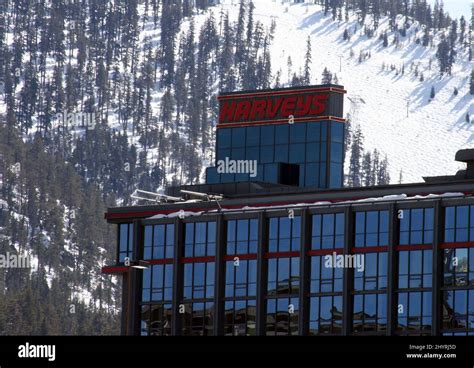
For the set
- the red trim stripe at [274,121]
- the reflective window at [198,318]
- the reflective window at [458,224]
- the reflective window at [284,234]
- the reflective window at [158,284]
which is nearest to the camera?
the reflective window at [458,224]

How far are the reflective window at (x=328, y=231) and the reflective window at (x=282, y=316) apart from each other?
4.28 metres

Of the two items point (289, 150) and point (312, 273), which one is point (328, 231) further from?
point (289, 150)

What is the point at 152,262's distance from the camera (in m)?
114

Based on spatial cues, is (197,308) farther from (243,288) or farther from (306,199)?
(306,199)

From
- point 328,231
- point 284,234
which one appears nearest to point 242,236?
point 284,234

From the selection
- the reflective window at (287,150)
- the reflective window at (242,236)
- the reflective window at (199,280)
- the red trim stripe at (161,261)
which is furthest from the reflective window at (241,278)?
the reflective window at (287,150)

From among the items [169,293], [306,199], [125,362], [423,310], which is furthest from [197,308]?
[125,362]

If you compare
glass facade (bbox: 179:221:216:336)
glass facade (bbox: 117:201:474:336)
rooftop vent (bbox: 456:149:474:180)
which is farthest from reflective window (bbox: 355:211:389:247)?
glass facade (bbox: 179:221:216:336)

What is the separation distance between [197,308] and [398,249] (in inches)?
682

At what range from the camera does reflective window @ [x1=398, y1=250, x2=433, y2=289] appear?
99.1 metres

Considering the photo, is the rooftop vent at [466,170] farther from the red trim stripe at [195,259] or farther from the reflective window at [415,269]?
the red trim stripe at [195,259]

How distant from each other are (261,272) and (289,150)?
2300 cm

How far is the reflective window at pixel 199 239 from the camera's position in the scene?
368ft

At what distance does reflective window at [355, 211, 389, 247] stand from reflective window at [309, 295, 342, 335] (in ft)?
13.8
